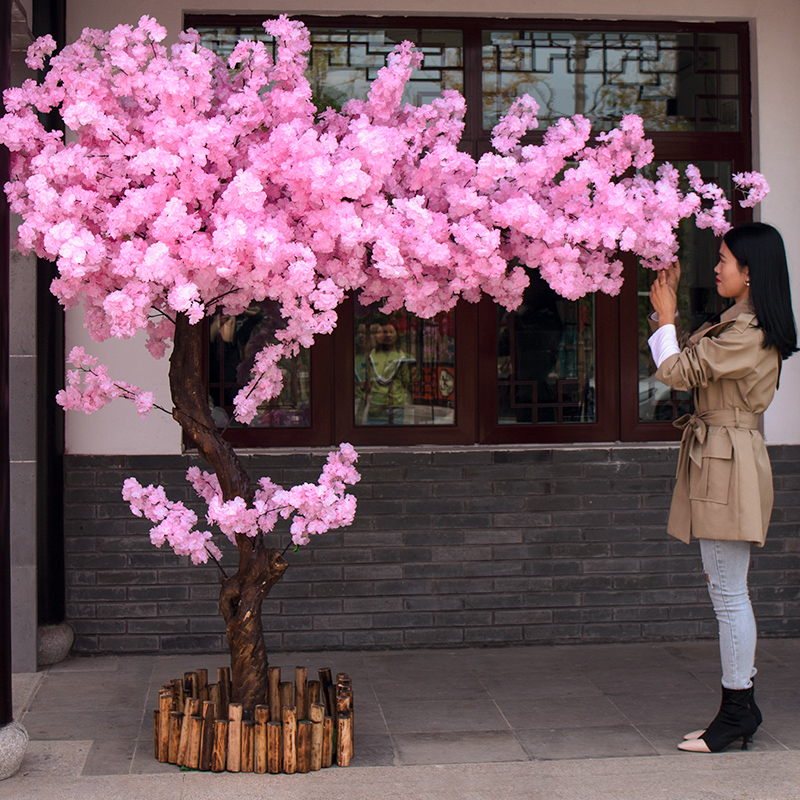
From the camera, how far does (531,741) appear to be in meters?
4.09

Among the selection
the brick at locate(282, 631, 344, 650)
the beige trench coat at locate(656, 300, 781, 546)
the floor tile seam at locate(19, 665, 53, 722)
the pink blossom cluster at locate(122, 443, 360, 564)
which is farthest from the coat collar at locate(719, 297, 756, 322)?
the floor tile seam at locate(19, 665, 53, 722)

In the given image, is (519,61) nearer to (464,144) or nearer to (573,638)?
(464,144)

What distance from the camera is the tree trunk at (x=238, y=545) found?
372cm

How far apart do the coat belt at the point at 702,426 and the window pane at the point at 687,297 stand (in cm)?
166

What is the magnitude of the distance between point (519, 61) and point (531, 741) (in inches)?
139

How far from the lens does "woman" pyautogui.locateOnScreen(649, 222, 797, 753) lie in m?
3.76

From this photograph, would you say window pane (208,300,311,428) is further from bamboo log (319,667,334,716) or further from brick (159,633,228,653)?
bamboo log (319,667,334,716)

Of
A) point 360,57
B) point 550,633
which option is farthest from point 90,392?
point 550,633

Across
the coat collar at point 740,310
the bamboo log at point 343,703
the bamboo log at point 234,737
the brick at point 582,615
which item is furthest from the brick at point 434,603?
the coat collar at point 740,310

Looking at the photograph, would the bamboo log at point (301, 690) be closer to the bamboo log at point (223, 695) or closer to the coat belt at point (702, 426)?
the bamboo log at point (223, 695)

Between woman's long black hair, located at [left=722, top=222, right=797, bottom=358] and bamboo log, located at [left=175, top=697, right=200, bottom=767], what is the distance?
98.6 inches

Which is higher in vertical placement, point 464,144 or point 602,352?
point 464,144

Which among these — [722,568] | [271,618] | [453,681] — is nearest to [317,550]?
[271,618]

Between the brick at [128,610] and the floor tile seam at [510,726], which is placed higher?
the brick at [128,610]
